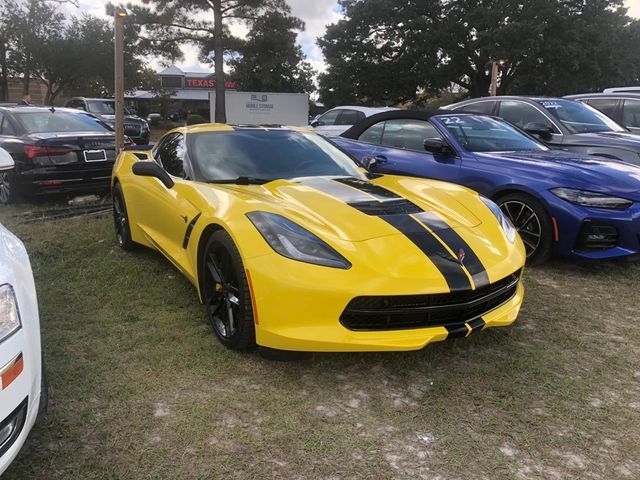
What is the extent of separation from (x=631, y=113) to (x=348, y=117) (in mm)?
5728

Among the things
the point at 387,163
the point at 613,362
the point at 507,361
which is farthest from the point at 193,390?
the point at 387,163

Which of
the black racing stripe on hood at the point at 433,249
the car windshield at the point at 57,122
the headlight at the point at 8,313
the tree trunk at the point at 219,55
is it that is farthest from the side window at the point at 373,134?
the tree trunk at the point at 219,55

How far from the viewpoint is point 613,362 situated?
289cm

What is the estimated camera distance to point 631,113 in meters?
8.34

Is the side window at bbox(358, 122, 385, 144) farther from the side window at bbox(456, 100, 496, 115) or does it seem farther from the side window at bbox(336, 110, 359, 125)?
the side window at bbox(336, 110, 359, 125)

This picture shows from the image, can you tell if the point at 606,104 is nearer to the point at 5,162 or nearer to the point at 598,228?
the point at 598,228

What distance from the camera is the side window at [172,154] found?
381cm

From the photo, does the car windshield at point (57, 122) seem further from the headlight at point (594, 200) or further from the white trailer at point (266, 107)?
the white trailer at point (266, 107)

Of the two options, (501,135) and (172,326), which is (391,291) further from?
(501,135)

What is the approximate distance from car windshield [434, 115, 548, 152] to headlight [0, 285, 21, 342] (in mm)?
4161

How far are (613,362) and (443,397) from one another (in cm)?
109

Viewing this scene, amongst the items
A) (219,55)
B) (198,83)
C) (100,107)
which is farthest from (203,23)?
(198,83)

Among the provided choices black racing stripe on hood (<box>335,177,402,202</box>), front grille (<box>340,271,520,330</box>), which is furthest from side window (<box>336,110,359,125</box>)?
front grille (<box>340,271,520,330</box>)

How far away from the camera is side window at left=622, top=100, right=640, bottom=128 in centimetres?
825
